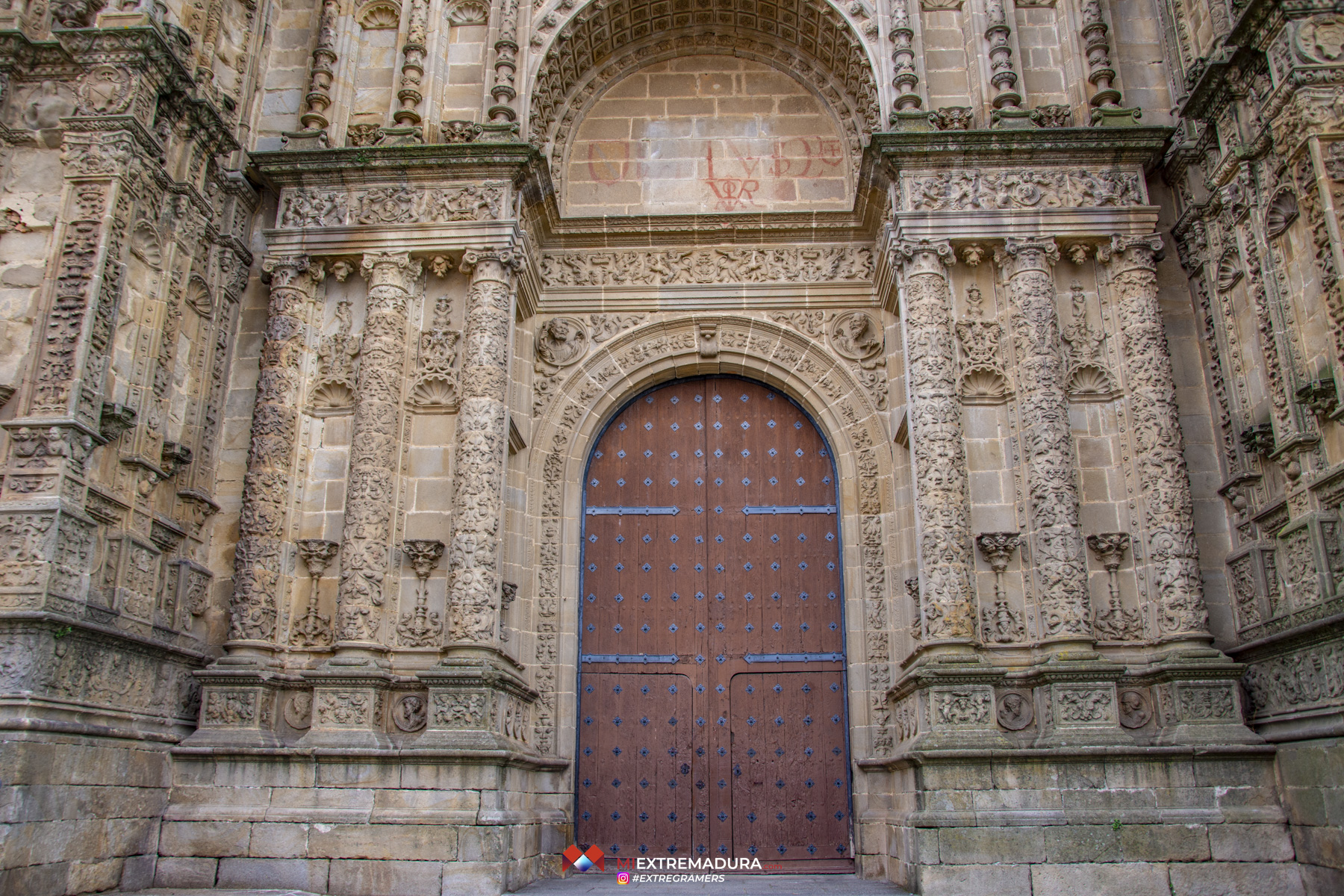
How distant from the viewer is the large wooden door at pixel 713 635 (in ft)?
32.7

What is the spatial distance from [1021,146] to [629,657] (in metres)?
6.21

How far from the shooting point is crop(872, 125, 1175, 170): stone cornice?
32.5 ft

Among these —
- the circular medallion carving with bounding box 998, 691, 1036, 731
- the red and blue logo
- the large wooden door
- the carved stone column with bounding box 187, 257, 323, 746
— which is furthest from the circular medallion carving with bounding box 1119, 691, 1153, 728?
the carved stone column with bounding box 187, 257, 323, 746

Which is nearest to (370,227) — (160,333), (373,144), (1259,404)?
(373,144)

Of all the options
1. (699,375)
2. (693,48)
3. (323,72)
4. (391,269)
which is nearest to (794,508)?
(699,375)

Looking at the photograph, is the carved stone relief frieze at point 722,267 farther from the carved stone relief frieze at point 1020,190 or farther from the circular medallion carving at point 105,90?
the circular medallion carving at point 105,90

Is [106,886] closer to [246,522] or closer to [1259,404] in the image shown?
[246,522]

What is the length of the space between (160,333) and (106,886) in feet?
14.5

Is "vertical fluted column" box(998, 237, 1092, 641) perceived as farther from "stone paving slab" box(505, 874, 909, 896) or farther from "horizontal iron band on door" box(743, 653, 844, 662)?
"stone paving slab" box(505, 874, 909, 896)

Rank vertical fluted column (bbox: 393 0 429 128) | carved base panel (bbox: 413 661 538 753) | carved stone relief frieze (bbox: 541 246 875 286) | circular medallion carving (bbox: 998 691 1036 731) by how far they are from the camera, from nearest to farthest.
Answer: carved base panel (bbox: 413 661 538 753), circular medallion carving (bbox: 998 691 1036 731), vertical fluted column (bbox: 393 0 429 128), carved stone relief frieze (bbox: 541 246 875 286)

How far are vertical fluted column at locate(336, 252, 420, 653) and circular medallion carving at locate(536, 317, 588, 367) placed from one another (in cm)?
158

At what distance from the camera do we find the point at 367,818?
26.9 ft

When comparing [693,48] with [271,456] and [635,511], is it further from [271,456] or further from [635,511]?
[271,456]

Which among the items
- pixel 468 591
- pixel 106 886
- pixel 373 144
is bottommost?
pixel 106 886
